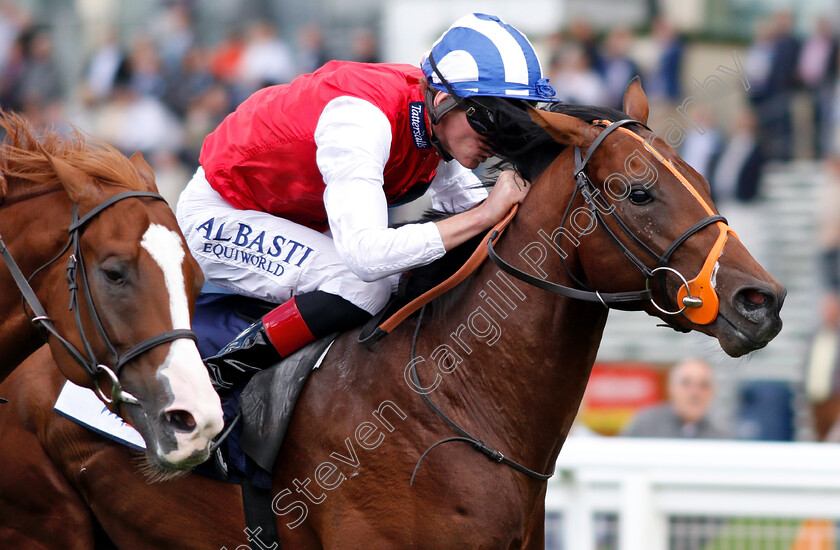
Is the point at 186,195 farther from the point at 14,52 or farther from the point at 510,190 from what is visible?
the point at 14,52

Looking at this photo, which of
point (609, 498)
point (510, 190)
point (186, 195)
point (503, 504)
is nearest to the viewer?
point (503, 504)

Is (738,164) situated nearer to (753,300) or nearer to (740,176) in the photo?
(740,176)

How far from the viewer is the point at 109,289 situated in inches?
110

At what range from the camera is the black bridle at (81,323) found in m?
2.78

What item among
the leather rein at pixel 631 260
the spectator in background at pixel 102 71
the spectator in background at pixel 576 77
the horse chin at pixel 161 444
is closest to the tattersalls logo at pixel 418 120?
the leather rein at pixel 631 260

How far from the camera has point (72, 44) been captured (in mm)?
12078

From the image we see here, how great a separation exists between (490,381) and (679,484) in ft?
5.49

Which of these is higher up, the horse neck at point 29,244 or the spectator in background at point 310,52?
the horse neck at point 29,244

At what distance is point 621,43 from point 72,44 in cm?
646

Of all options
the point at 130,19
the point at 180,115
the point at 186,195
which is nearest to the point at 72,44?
the point at 130,19

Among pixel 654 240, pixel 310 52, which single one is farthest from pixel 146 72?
pixel 654 240

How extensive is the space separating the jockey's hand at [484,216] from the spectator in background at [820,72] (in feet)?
19.2

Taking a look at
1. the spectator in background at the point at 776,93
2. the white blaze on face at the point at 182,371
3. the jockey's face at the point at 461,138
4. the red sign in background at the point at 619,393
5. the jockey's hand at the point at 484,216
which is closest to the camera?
the white blaze on face at the point at 182,371

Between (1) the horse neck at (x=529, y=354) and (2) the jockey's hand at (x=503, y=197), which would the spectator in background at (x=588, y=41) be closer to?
(2) the jockey's hand at (x=503, y=197)
